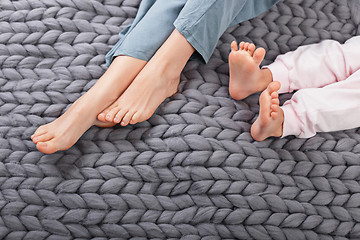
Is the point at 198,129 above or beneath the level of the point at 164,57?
beneath

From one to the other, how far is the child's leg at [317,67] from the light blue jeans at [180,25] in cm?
16

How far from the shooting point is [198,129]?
779mm

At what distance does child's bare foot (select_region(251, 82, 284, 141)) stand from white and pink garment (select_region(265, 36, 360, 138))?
3cm

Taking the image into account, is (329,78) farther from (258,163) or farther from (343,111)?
(258,163)

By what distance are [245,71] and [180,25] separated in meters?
0.17

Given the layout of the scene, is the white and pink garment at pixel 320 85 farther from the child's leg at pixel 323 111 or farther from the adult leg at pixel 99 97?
the adult leg at pixel 99 97

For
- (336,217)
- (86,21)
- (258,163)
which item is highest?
(86,21)

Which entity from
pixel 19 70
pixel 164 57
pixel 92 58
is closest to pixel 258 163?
pixel 164 57

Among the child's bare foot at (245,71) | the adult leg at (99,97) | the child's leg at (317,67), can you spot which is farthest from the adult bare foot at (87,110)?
the child's leg at (317,67)

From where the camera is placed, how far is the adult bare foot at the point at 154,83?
771 millimetres

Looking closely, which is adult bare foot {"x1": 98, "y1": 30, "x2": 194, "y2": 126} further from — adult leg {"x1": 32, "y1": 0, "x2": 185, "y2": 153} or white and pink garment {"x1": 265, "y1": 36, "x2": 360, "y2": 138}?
A: white and pink garment {"x1": 265, "y1": 36, "x2": 360, "y2": 138}

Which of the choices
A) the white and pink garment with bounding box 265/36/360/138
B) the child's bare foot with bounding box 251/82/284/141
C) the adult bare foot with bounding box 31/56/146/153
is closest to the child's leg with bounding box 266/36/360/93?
the white and pink garment with bounding box 265/36/360/138

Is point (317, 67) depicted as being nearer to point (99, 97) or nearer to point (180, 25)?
point (180, 25)

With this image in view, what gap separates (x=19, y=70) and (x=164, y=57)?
0.33 metres
